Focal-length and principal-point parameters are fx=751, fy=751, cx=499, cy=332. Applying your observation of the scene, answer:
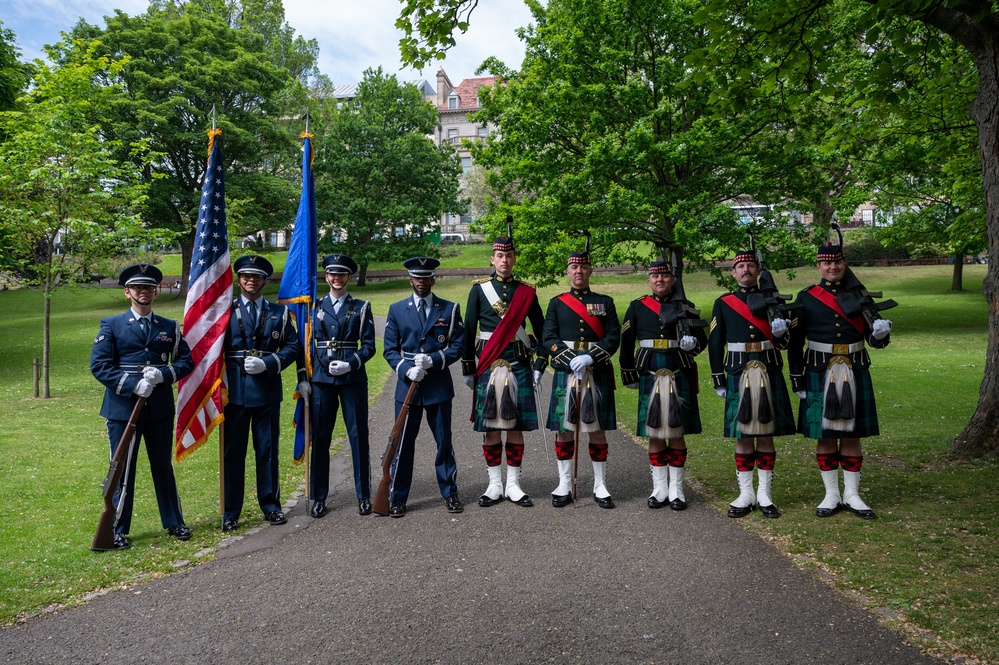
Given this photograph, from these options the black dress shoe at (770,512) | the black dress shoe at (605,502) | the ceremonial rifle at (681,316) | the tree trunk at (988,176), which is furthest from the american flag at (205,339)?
the tree trunk at (988,176)

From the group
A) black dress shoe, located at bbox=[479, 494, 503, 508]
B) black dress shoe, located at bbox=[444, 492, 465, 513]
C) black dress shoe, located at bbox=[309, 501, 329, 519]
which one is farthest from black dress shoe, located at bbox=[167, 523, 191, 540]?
black dress shoe, located at bbox=[479, 494, 503, 508]

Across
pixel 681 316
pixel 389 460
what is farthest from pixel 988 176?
pixel 389 460

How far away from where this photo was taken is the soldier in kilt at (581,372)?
702 centimetres

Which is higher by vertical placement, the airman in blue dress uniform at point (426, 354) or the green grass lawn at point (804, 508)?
the airman in blue dress uniform at point (426, 354)

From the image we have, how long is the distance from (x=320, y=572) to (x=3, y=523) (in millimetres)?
3676

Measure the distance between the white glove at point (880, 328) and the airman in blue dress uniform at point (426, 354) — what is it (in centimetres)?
366

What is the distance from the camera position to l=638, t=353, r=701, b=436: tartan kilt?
697 centimetres

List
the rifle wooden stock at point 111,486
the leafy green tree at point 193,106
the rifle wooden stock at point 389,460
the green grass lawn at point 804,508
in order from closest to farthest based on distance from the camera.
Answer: the green grass lawn at point 804,508
the rifle wooden stock at point 111,486
the rifle wooden stock at point 389,460
the leafy green tree at point 193,106

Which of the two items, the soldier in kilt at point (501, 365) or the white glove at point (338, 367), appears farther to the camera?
the soldier in kilt at point (501, 365)

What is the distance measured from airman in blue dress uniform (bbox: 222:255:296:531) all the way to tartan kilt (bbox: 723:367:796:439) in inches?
157

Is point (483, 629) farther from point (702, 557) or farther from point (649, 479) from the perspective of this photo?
point (649, 479)

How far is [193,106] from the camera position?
37594mm

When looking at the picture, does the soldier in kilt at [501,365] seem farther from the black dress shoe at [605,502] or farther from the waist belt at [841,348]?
the waist belt at [841,348]

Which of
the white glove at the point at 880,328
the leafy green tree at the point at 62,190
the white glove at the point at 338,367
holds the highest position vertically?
the leafy green tree at the point at 62,190
